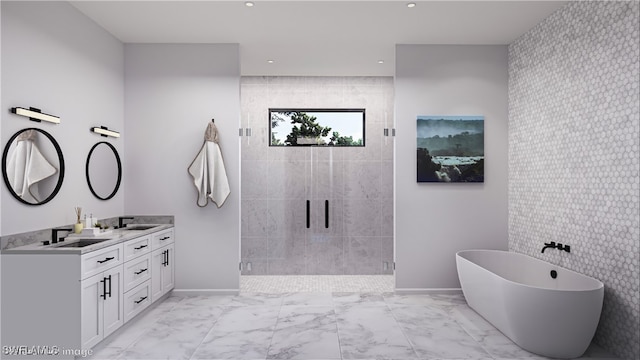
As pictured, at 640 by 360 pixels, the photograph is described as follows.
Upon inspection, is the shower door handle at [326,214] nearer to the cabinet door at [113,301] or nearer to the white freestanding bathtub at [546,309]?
the white freestanding bathtub at [546,309]

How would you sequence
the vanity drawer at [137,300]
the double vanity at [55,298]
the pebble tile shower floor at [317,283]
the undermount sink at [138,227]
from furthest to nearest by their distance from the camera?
the pebble tile shower floor at [317,283], the undermount sink at [138,227], the vanity drawer at [137,300], the double vanity at [55,298]

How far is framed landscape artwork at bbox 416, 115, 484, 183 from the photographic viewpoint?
442 centimetres

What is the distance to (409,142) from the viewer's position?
4.45m

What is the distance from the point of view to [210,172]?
424 centimetres

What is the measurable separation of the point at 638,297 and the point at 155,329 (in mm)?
3765

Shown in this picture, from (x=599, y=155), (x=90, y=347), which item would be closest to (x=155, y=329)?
(x=90, y=347)

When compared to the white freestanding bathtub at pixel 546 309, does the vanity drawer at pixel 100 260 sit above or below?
above

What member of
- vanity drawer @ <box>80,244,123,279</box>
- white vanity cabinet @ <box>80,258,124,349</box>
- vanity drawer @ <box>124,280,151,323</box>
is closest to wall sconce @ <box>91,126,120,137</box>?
vanity drawer @ <box>80,244,123,279</box>

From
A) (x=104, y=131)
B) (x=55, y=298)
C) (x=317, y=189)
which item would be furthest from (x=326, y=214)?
(x=55, y=298)

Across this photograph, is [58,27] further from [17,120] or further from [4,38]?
[17,120]

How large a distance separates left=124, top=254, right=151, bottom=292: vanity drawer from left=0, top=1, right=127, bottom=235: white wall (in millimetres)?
660

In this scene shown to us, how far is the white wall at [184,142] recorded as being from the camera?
173 inches

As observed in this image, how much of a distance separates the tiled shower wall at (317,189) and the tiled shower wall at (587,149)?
193cm

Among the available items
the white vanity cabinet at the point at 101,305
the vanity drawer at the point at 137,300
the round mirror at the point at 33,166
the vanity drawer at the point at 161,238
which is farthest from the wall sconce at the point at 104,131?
the vanity drawer at the point at 137,300
